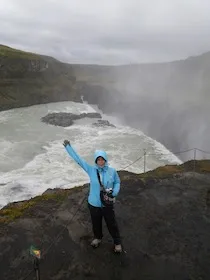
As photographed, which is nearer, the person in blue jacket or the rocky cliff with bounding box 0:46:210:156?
the person in blue jacket

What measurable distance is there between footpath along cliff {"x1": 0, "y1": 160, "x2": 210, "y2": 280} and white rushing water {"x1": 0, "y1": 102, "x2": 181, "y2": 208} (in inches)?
323

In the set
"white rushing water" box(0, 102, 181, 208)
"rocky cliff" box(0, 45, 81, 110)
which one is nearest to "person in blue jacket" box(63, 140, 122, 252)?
"white rushing water" box(0, 102, 181, 208)

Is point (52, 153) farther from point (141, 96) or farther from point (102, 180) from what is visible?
point (141, 96)

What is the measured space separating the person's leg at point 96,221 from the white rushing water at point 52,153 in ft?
33.1

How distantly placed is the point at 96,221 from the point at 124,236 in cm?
124

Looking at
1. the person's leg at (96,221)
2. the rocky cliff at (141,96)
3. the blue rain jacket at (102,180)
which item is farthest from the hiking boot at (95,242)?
the rocky cliff at (141,96)

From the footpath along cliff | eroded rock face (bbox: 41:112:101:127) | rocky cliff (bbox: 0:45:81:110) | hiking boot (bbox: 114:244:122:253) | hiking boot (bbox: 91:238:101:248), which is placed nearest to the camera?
the footpath along cliff

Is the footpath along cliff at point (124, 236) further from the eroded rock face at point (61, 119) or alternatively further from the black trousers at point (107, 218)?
the eroded rock face at point (61, 119)

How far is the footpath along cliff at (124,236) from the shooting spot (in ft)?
21.1

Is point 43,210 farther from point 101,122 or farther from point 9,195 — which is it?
point 101,122

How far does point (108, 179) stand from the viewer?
20.8 feet

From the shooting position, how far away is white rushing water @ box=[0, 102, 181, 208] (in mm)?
19672

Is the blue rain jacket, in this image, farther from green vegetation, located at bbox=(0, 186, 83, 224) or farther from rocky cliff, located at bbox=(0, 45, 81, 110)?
rocky cliff, located at bbox=(0, 45, 81, 110)

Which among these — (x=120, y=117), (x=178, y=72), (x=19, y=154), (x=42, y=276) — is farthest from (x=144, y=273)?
(x=178, y=72)
